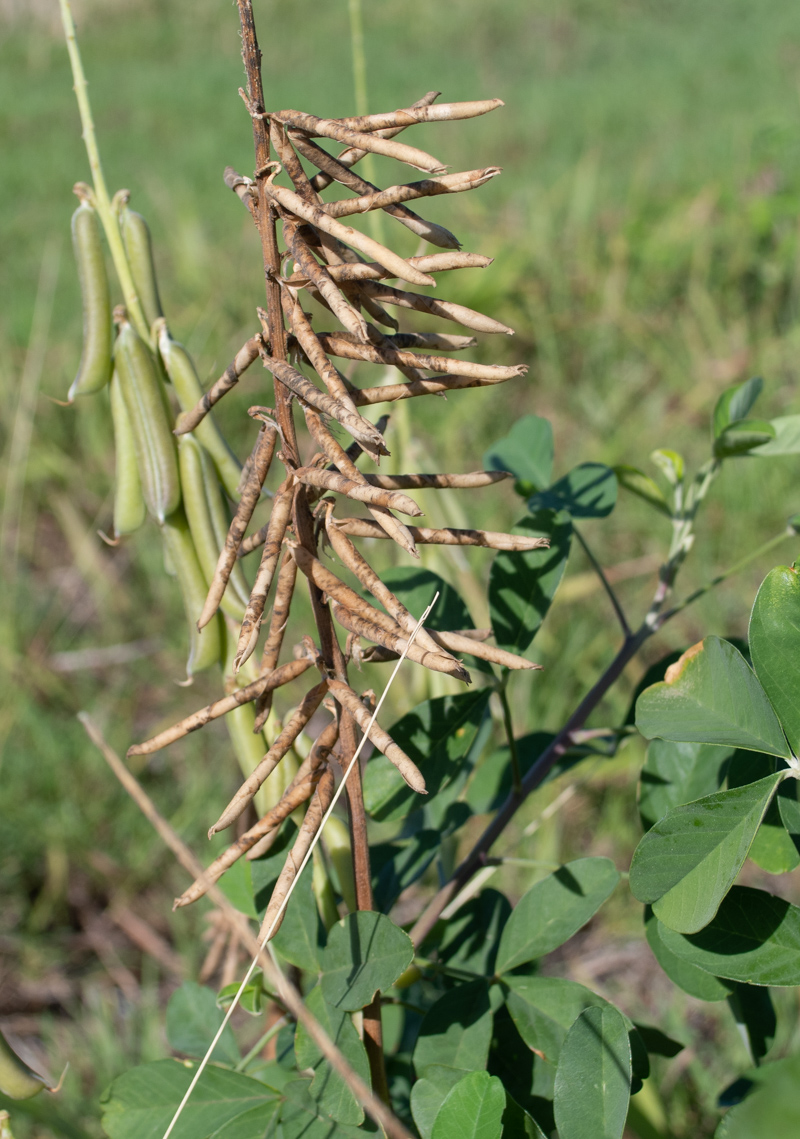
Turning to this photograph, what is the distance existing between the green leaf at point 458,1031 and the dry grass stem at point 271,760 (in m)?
0.21

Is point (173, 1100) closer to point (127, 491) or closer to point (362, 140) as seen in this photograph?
point (127, 491)

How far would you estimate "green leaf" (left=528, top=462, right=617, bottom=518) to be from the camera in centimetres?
69

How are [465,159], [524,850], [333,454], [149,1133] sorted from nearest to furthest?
[333,454], [149,1133], [524,850], [465,159]

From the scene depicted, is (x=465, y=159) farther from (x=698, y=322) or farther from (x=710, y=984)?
(x=710, y=984)

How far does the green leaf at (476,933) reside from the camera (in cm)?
62

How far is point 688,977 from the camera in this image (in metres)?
0.54

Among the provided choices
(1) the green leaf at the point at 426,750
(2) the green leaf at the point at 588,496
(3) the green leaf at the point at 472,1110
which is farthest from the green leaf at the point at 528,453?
(3) the green leaf at the point at 472,1110

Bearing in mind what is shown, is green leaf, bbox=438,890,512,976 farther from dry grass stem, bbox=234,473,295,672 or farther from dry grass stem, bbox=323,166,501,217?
dry grass stem, bbox=323,166,501,217

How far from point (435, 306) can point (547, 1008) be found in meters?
0.41

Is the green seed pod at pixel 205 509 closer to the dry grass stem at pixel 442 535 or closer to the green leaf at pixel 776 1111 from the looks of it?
the dry grass stem at pixel 442 535

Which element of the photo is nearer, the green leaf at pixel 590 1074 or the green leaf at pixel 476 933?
the green leaf at pixel 590 1074

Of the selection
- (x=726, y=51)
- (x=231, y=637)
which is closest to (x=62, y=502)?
(x=231, y=637)

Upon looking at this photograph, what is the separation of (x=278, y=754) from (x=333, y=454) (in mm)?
148

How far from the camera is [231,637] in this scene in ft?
1.92
